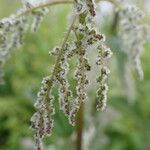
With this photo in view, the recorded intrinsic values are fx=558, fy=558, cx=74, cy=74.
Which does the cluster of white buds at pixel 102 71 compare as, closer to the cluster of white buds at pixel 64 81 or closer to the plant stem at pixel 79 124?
the cluster of white buds at pixel 64 81

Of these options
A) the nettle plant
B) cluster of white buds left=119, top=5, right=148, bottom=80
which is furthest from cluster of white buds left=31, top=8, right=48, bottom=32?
the nettle plant

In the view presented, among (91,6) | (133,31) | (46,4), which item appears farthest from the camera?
(133,31)

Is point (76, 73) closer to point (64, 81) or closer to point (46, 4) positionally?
point (64, 81)

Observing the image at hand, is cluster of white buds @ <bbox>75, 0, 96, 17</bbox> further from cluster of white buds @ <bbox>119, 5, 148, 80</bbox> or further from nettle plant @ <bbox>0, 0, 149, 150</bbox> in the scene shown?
cluster of white buds @ <bbox>119, 5, 148, 80</bbox>

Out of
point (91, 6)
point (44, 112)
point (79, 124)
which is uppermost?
point (79, 124)

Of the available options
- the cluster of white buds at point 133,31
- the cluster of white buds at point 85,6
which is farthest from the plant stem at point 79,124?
the cluster of white buds at point 85,6

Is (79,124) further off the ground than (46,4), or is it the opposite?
(46,4)

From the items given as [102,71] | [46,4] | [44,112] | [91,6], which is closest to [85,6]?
[91,6]
